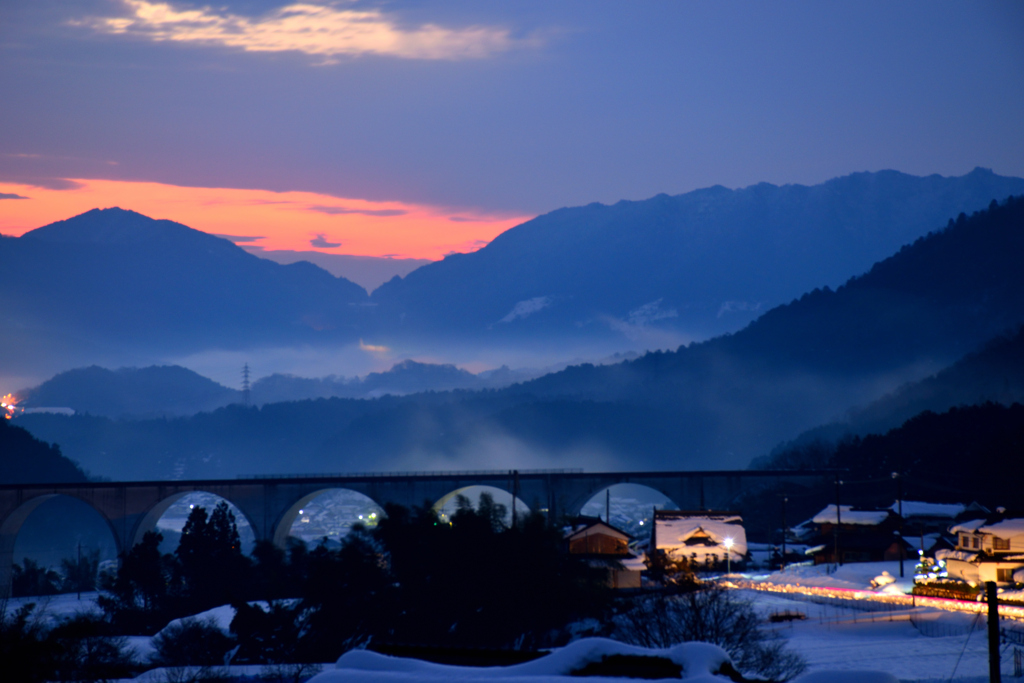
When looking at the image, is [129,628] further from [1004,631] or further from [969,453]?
[969,453]

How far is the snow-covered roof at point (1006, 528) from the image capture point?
1949 inches

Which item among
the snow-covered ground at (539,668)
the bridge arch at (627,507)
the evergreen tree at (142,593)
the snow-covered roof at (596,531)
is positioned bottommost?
the bridge arch at (627,507)

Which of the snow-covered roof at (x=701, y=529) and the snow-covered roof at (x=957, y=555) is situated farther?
the snow-covered roof at (x=701, y=529)

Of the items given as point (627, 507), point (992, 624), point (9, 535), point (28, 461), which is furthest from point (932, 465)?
point (28, 461)

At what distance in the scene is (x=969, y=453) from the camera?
8131 centimetres

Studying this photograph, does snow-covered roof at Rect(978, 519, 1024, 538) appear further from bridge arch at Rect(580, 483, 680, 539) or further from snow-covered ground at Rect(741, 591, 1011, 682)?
bridge arch at Rect(580, 483, 680, 539)

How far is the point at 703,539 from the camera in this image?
6519 cm

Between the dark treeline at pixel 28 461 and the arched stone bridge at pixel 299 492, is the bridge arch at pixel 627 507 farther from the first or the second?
the dark treeline at pixel 28 461

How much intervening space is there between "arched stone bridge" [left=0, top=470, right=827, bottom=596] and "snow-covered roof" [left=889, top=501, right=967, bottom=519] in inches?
564

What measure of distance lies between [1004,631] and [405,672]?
28.4 metres

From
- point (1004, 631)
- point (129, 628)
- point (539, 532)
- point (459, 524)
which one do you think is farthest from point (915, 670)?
point (129, 628)

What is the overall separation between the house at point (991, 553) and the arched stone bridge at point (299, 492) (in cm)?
3393

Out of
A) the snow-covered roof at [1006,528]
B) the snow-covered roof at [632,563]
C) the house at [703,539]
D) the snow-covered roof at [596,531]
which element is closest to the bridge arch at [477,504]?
the snow-covered roof at [596,531]

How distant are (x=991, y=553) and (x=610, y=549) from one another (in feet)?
64.0
